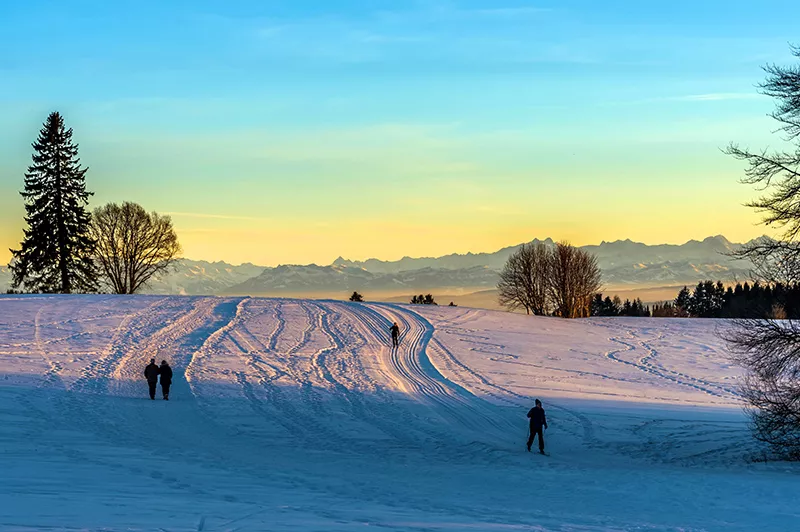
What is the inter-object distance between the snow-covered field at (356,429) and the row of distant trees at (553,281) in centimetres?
3752

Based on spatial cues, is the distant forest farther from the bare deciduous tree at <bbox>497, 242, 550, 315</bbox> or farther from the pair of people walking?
the pair of people walking

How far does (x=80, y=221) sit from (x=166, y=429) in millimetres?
46678

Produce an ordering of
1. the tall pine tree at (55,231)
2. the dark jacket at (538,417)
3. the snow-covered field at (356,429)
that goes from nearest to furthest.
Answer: the snow-covered field at (356,429), the dark jacket at (538,417), the tall pine tree at (55,231)

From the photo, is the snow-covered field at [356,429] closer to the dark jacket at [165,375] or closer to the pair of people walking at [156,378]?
the pair of people walking at [156,378]

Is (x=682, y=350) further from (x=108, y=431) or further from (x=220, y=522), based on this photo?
(x=220, y=522)

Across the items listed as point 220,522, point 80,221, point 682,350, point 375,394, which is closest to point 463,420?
point 375,394

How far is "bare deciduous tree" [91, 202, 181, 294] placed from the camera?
258 feet

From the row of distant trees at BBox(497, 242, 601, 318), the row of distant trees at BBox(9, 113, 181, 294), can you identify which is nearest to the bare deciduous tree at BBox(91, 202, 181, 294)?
the row of distant trees at BBox(9, 113, 181, 294)

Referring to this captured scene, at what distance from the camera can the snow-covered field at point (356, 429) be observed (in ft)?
51.0

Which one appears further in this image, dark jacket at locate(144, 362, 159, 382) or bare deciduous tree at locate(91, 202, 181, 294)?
bare deciduous tree at locate(91, 202, 181, 294)

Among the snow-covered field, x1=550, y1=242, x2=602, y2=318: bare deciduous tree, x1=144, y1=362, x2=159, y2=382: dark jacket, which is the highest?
x1=550, y1=242, x2=602, y2=318: bare deciduous tree

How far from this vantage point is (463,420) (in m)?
28.4

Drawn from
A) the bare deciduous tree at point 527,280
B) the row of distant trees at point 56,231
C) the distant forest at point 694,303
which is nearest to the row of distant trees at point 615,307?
the distant forest at point 694,303

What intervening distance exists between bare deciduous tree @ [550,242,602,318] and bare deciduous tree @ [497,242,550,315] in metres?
1.12
